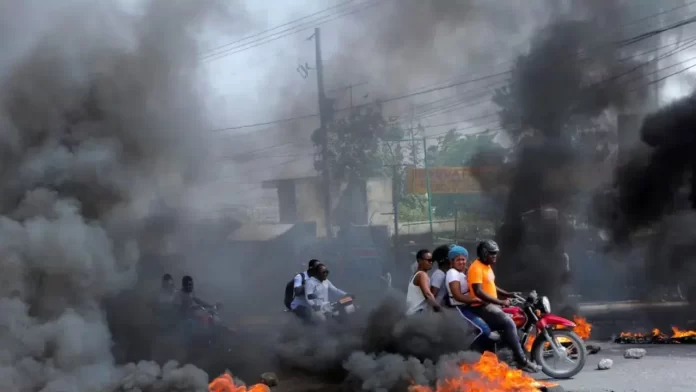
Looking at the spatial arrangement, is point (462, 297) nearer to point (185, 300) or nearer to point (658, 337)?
point (658, 337)

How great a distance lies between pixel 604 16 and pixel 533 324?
11933mm

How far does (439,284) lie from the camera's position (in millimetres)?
8883

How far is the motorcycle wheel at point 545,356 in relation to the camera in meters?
9.01

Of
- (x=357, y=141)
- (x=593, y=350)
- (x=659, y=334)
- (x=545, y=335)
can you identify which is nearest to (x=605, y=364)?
(x=593, y=350)

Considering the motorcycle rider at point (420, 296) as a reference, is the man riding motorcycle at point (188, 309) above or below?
below

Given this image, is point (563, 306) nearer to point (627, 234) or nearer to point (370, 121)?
point (627, 234)

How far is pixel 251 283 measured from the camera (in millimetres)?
24438

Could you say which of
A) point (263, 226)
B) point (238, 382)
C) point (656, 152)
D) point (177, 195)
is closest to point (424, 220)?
point (263, 226)

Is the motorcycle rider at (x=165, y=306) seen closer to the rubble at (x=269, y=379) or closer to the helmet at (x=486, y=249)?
the rubble at (x=269, y=379)

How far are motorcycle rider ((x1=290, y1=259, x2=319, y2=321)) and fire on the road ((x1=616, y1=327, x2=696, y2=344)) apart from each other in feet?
Result: 16.4

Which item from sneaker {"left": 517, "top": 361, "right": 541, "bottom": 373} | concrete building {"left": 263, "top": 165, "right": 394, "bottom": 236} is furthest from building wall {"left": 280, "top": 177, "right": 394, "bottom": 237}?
sneaker {"left": 517, "top": 361, "right": 541, "bottom": 373}

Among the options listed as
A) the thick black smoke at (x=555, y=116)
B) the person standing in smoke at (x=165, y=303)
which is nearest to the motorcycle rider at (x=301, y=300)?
the person standing in smoke at (x=165, y=303)

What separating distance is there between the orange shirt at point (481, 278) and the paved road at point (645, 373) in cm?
140

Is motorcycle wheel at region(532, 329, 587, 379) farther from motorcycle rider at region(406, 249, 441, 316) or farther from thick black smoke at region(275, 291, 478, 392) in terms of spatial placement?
motorcycle rider at region(406, 249, 441, 316)
